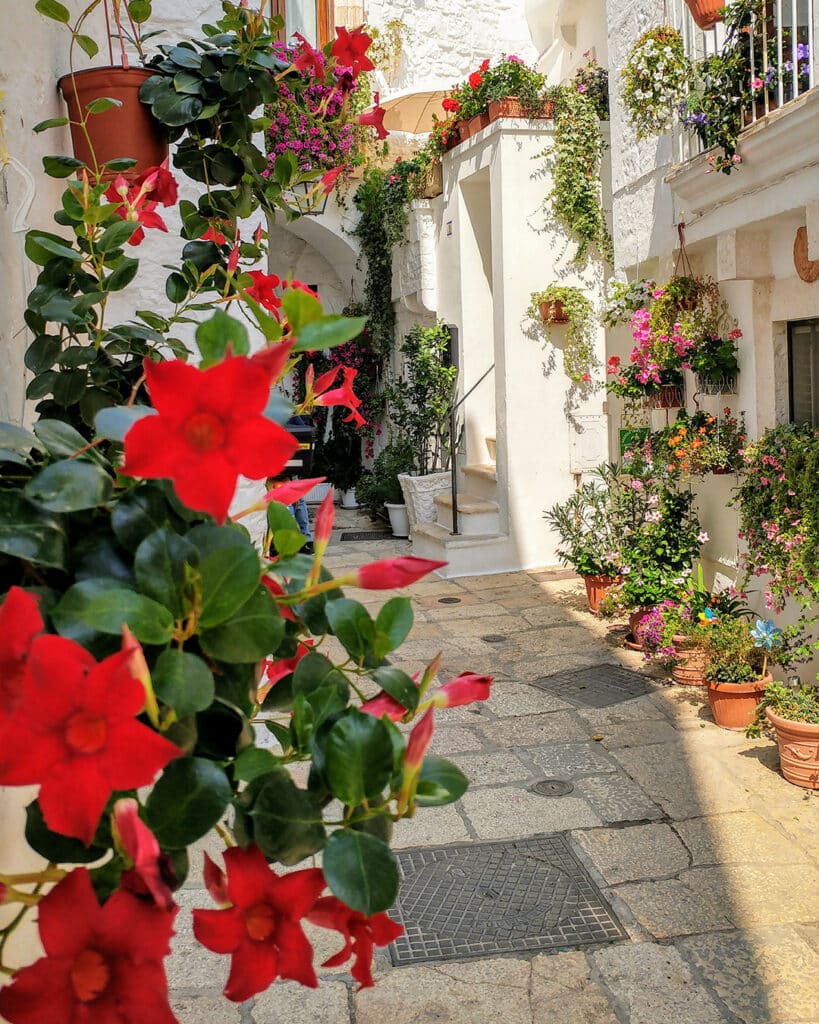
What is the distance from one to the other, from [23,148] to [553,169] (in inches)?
301

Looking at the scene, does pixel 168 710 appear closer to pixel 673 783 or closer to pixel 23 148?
pixel 23 148

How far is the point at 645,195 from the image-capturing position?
22.5 ft

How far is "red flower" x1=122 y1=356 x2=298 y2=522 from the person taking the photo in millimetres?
596

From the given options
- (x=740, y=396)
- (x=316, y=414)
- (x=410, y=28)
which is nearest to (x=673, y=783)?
(x=740, y=396)

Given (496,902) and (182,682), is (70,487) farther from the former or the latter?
(496,902)

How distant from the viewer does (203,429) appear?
60 centimetres

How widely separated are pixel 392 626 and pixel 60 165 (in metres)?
1.21

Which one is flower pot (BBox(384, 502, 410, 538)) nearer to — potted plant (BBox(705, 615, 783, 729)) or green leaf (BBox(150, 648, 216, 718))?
potted plant (BBox(705, 615, 783, 729))

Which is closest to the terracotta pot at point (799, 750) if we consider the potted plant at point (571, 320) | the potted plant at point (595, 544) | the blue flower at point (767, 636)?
the blue flower at point (767, 636)

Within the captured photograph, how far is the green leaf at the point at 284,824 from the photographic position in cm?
70

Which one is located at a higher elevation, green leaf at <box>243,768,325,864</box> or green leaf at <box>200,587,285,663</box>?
green leaf at <box>200,587,285,663</box>

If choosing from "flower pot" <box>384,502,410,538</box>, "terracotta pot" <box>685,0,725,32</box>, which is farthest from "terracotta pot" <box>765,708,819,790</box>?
"flower pot" <box>384,502,410,538</box>

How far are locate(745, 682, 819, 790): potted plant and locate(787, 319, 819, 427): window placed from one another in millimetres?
1644

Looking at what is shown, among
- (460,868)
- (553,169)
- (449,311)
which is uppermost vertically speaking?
(553,169)
